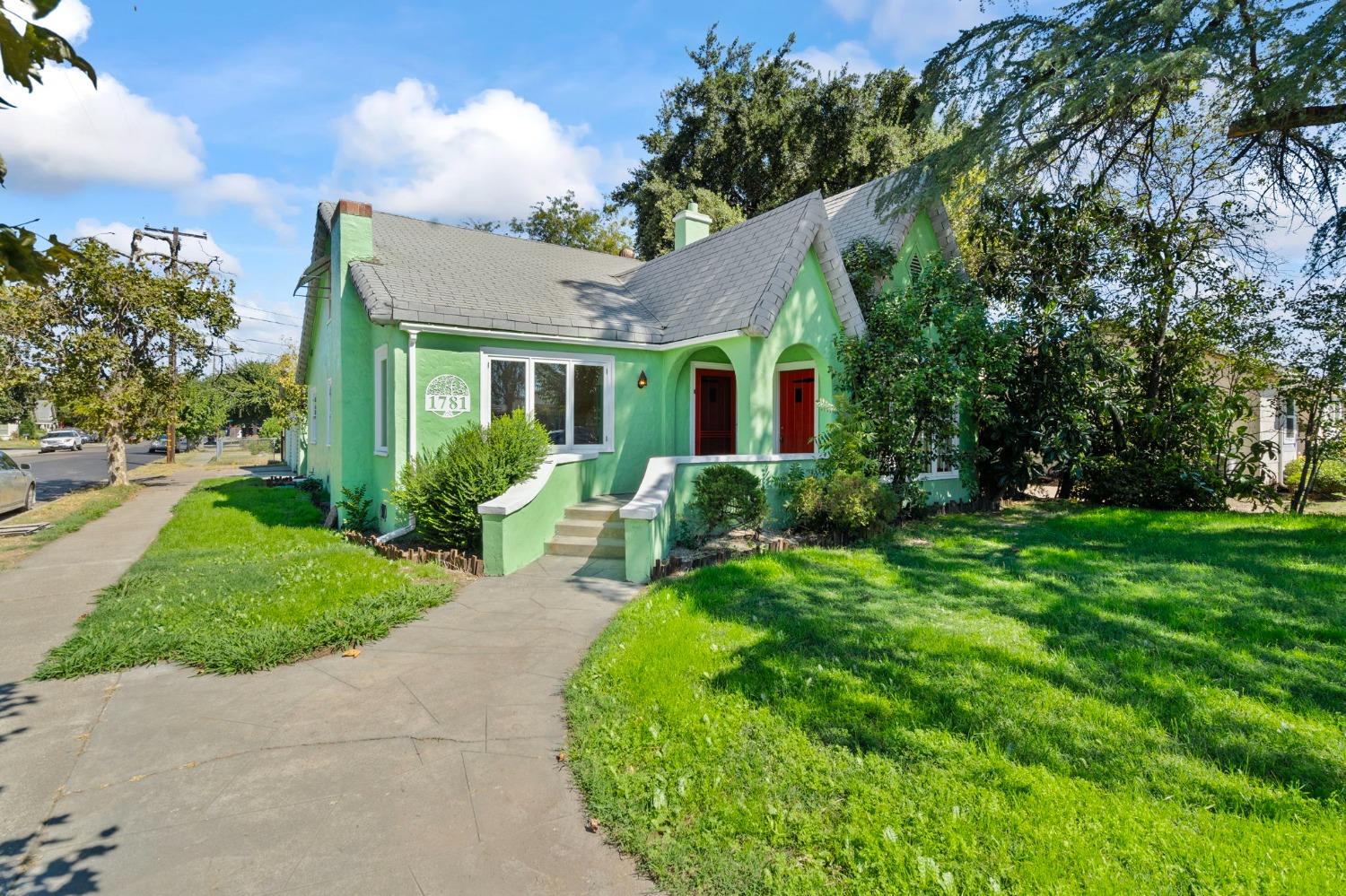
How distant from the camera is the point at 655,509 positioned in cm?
812

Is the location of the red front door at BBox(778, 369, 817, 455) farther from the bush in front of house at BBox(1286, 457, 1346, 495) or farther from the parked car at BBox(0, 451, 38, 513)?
the parked car at BBox(0, 451, 38, 513)

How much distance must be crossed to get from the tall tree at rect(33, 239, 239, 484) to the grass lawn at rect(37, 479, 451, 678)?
40.3 feet

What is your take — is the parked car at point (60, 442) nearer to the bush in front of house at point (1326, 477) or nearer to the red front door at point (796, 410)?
the red front door at point (796, 410)

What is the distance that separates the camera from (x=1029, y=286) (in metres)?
13.7

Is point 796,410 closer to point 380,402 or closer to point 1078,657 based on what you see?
point 380,402

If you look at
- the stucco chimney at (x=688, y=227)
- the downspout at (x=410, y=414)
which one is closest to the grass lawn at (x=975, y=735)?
the downspout at (x=410, y=414)

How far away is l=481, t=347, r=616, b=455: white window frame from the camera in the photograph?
1109 centimetres

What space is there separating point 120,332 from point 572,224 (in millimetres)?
21969

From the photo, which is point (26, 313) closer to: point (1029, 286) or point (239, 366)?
point (1029, 286)

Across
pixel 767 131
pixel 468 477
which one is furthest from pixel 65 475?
pixel 767 131

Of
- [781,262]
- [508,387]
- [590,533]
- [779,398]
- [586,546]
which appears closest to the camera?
[586,546]

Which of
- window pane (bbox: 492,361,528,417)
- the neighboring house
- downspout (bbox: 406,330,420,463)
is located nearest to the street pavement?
downspout (bbox: 406,330,420,463)

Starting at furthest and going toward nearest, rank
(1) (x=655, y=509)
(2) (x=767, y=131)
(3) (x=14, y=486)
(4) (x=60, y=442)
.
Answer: (4) (x=60, y=442) → (2) (x=767, y=131) → (3) (x=14, y=486) → (1) (x=655, y=509)

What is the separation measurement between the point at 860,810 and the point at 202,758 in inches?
156
